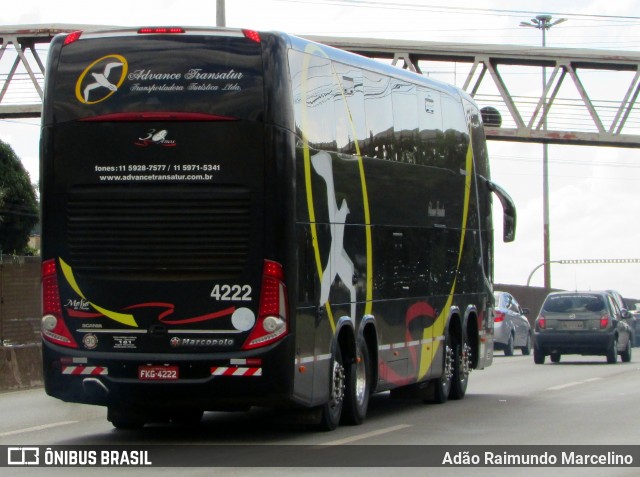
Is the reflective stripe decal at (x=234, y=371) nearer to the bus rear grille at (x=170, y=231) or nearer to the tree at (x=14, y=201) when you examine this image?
the bus rear grille at (x=170, y=231)

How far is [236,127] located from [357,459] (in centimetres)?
312

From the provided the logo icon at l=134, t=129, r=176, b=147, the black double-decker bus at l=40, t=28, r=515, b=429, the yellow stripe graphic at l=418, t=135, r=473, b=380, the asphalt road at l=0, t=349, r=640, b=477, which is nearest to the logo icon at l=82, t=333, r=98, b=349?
the black double-decker bus at l=40, t=28, r=515, b=429

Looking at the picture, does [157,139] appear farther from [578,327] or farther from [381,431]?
[578,327]

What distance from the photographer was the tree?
56594 mm

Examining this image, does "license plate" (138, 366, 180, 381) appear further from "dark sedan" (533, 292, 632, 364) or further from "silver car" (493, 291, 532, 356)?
"silver car" (493, 291, 532, 356)

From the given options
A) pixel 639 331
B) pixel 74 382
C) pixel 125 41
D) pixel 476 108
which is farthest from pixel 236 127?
pixel 639 331

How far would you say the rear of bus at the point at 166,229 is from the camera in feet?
44.2

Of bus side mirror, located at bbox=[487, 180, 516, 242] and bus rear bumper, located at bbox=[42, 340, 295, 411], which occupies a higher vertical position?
bus side mirror, located at bbox=[487, 180, 516, 242]

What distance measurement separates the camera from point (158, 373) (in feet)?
44.4

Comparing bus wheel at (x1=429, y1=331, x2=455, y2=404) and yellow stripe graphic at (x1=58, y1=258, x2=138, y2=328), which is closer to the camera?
yellow stripe graphic at (x1=58, y1=258, x2=138, y2=328)

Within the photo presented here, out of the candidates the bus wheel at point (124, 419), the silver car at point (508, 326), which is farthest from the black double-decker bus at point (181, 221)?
the silver car at point (508, 326)

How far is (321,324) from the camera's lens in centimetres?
1449

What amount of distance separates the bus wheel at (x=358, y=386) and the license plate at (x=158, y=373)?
102 inches

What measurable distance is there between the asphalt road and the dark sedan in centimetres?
1075
